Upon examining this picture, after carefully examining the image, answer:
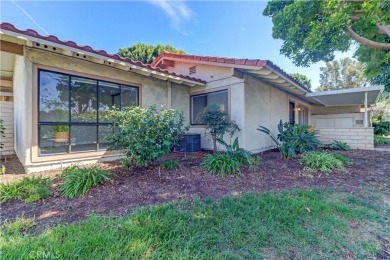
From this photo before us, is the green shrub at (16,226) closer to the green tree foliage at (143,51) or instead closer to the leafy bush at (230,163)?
the leafy bush at (230,163)

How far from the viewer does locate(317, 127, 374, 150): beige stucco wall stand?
349 inches

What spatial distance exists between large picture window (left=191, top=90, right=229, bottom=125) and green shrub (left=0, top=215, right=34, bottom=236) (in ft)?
20.3

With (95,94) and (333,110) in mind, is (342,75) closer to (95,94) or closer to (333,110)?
(333,110)

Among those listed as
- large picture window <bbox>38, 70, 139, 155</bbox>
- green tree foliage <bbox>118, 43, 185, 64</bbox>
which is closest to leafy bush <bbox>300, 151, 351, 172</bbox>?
large picture window <bbox>38, 70, 139, 155</bbox>

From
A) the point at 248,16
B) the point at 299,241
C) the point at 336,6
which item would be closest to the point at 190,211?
the point at 299,241

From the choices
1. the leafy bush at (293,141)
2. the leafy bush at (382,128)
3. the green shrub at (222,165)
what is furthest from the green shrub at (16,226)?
the leafy bush at (382,128)

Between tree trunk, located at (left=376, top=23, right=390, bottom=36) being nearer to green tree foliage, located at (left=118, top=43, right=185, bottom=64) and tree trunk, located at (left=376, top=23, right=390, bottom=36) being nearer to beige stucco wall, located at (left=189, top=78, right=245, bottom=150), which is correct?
beige stucco wall, located at (left=189, top=78, right=245, bottom=150)

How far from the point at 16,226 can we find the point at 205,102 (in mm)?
7081

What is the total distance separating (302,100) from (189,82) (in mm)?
9937

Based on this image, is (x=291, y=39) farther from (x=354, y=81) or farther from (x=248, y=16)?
(x=354, y=81)

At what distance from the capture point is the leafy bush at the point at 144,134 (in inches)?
165

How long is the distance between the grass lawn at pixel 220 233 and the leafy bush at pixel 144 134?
1637 mm

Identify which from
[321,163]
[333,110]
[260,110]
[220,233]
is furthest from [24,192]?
[333,110]

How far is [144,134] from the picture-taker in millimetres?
4227
